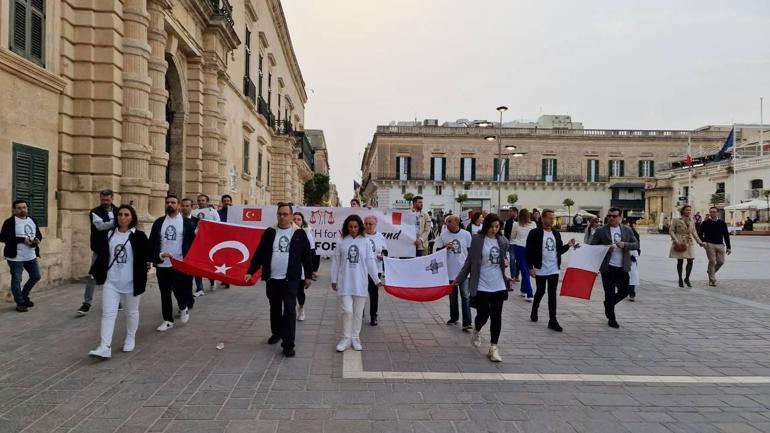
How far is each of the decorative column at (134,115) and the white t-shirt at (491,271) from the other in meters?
8.60

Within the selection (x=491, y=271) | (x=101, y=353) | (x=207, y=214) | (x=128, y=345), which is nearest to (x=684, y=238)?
(x=491, y=271)

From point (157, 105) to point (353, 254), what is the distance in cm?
933

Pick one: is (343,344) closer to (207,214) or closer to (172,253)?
(172,253)

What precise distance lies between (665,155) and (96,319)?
248ft

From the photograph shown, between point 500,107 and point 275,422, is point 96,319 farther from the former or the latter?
point 500,107

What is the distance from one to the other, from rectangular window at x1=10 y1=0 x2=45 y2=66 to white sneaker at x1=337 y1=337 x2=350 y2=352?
26.5ft

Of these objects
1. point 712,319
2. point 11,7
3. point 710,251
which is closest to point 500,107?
point 710,251

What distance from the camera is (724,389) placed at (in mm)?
5055

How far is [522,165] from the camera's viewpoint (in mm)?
67625

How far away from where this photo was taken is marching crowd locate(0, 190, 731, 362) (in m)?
5.78

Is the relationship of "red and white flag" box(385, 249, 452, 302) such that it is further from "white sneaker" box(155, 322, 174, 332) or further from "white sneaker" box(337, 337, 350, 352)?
"white sneaker" box(155, 322, 174, 332)

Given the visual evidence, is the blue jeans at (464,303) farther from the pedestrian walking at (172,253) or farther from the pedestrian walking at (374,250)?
the pedestrian walking at (172,253)

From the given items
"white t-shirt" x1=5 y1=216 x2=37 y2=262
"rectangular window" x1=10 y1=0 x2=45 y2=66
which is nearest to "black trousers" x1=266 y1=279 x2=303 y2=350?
"white t-shirt" x1=5 y1=216 x2=37 y2=262

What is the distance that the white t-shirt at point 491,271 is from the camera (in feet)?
19.6
